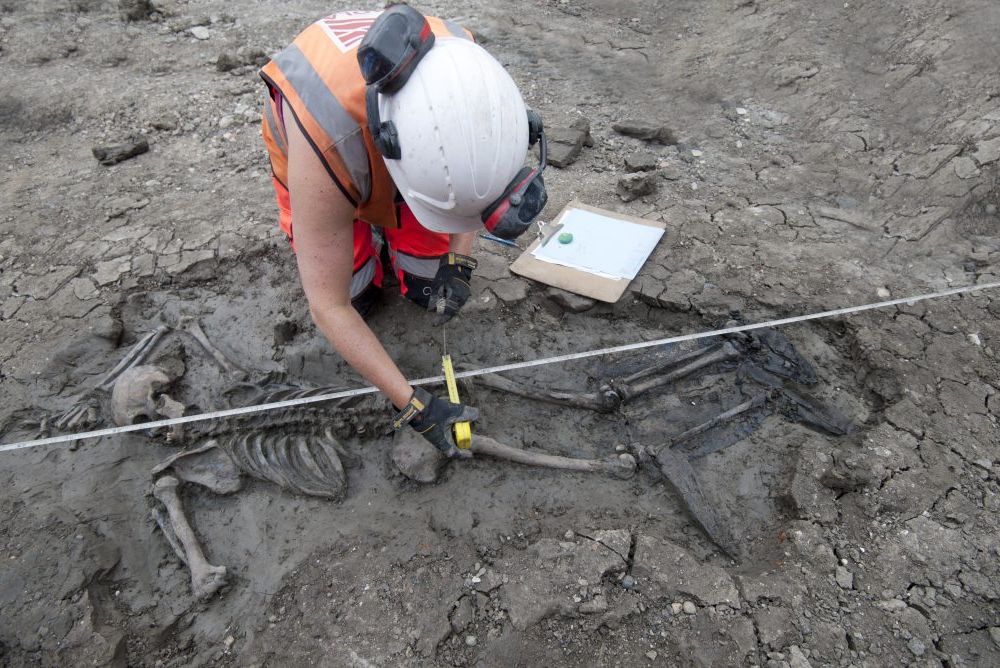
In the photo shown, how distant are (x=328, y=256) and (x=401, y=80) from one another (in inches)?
25.1

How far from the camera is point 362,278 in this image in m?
2.77

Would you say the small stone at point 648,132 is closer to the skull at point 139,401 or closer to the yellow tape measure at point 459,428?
the yellow tape measure at point 459,428

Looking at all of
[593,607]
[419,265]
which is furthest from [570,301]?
[593,607]

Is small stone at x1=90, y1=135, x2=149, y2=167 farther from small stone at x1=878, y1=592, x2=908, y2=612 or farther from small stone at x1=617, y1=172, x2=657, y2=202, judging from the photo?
small stone at x1=878, y1=592, x2=908, y2=612

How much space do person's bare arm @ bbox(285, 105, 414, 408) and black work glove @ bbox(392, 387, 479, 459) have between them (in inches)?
1.6

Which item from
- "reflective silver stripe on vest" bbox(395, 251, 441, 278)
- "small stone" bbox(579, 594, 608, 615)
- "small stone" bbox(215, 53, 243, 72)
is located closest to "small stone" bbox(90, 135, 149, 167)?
"small stone" bbox(215, 53, 243, 72)

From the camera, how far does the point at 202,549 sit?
6.92 ft

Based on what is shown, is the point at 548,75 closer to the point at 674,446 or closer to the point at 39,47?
the point at 674,446

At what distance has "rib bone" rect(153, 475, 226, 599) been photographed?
196 centimetres

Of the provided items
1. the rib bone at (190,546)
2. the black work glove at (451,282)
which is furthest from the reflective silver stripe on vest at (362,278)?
the rib bone at (190,546)

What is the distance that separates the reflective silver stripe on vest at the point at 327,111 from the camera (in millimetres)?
1682

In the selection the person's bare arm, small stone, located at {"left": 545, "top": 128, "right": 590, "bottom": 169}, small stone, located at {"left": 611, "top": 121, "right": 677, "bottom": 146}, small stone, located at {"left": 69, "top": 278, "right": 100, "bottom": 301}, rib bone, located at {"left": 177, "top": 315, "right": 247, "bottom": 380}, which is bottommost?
small stone, located at {"left": 69, "top": 278, "right": 100, "bottom": 301}

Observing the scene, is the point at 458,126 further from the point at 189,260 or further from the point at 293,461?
the point at 189,260

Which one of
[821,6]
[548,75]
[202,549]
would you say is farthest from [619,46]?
[202,549]
